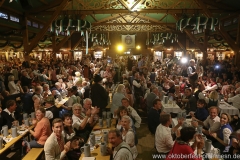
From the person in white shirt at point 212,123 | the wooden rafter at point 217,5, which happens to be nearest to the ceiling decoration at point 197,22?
the person in white shirt at point 212,123

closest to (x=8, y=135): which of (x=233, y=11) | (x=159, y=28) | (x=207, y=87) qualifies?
(x=207, y=87)

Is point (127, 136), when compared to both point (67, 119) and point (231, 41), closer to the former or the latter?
point (67, 119)

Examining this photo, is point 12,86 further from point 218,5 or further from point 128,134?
point 218,5

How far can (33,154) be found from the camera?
353 centimetres

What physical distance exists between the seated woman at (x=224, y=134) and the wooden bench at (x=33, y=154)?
8.95 feet

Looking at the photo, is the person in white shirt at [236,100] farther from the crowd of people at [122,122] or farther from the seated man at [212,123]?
the seated man at [212,123]

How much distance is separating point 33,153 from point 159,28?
15020 millimetres

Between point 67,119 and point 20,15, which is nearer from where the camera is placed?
point 67,119

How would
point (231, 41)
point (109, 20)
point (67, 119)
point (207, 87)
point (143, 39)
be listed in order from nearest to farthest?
point (67, 119) → point (207, 87) → point (231, 41) → point (109, 20) → point (143, 39)

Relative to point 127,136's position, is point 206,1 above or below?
above

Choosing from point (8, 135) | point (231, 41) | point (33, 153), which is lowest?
point (33, 153)

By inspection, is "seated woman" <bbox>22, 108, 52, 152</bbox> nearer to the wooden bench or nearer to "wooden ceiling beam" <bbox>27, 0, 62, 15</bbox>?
the wooden bench

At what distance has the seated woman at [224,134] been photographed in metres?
3.28

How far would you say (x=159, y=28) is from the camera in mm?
17031
